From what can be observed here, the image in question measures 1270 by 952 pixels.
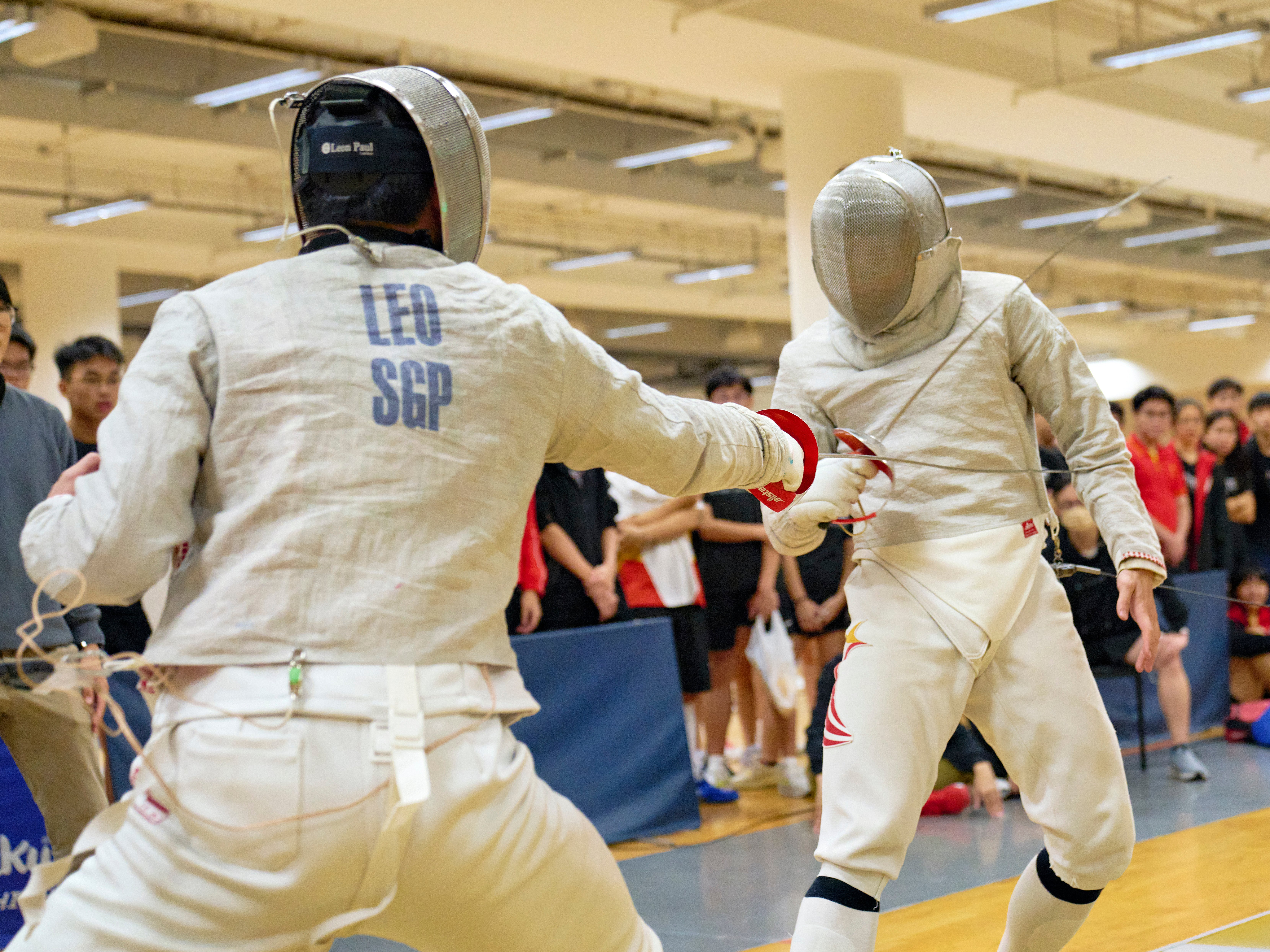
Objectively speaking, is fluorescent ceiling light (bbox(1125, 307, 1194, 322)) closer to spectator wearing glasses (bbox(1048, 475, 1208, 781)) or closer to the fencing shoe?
spectator wearing glasses (bbox(1048, 475, 1208, 781))

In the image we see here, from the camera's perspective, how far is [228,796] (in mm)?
1286

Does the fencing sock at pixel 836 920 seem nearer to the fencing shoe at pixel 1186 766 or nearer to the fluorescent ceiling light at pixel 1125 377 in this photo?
the fencing shoe at pixel 1186 766

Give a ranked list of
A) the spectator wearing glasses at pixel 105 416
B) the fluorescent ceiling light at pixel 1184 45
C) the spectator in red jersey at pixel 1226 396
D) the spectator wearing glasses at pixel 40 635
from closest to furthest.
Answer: the spectator wearing glasses at pixel 40 635 < the spectator wearing glasses at pixel 105 416 < the spectator in red jersey at pixel 1226 396 < the fluorescent ceiling light at pixel 1184 45

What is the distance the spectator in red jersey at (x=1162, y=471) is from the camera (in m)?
5.58

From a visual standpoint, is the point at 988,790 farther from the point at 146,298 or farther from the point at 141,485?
the point at 146,298

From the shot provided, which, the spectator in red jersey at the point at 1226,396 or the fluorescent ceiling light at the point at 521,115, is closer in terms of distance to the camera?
the spectator in red jersey at the point at 1226,396

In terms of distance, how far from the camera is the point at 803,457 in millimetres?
1921

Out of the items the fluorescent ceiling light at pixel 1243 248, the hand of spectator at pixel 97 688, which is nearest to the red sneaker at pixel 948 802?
the hand of spectator at pixel 97 688

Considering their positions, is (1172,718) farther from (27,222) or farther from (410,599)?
(27,222)

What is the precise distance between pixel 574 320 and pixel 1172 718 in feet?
33.6

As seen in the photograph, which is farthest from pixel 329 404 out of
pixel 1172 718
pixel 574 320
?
pixel 574 320

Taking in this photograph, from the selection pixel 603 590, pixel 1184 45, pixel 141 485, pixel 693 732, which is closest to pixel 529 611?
pixel 603 590

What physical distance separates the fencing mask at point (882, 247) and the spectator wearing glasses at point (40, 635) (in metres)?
1.47

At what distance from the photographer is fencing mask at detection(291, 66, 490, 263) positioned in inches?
58.3
